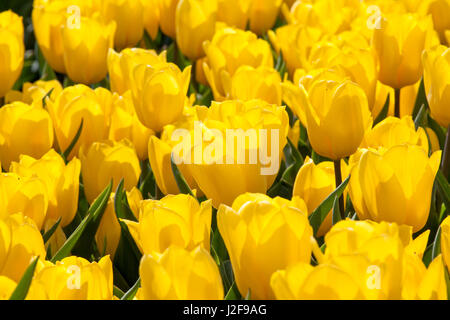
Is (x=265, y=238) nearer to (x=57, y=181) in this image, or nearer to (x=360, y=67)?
(x=57, y=181)

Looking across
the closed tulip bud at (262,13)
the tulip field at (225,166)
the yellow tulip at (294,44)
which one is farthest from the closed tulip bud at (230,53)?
the closed tulip bud at (262,13)

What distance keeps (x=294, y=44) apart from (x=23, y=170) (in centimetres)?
102

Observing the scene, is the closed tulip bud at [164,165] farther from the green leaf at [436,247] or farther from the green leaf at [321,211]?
the green leaf at [436,247]

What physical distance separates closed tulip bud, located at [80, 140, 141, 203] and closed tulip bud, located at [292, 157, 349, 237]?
37 cm

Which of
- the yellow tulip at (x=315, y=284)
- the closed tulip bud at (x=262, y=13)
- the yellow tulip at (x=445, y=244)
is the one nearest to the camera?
the yellow tulip at (x=315, y=284)

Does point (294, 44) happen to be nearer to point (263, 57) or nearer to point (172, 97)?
point (263, 57)

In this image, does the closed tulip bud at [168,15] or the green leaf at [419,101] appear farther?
the closed tulip bud at [168,15]

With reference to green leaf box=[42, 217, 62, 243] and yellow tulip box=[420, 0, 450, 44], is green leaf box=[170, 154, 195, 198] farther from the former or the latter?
yellow tulip box=[420, 0, 450, 44]

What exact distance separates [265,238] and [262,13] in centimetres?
188

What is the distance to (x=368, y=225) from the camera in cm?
110

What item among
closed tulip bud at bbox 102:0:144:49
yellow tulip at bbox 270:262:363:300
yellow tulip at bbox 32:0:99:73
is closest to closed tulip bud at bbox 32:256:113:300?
yellow tulip at bbox 270:262:363:300

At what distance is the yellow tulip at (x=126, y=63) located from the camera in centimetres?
199

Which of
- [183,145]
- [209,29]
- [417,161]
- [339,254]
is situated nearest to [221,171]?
[183,145]

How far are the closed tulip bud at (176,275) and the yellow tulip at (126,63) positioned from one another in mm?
890
